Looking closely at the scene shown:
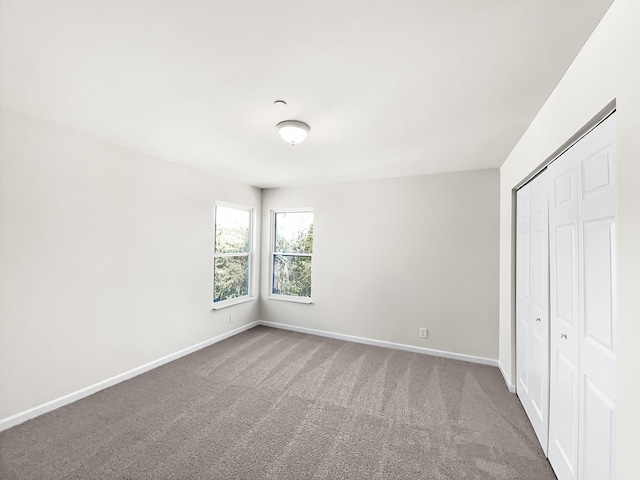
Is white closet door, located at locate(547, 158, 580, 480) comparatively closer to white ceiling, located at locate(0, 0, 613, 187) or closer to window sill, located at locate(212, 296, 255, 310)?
white ceiling, located at locate(0, 0, 613, 187)

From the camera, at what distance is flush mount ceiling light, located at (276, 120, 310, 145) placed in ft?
7.04

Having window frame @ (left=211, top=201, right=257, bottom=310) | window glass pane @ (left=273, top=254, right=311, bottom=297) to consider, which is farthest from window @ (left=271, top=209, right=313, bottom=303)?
window frame @ (left=211, top=201, right=257, bottom=310)

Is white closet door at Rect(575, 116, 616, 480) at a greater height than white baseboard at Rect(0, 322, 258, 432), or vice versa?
white closet door at Rect(575, 116, 616, 480)

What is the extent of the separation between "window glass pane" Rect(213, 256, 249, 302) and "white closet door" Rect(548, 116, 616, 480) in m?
3.86

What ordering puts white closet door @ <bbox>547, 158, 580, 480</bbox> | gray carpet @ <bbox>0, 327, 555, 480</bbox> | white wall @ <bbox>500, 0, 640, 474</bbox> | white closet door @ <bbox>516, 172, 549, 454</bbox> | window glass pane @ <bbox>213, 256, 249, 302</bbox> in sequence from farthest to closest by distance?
window glass pane @ <bbox>213, 256, 249, 302</bbox> → white closet door @ <bbox>516, 172, 549, 454</bbox> → gray carpet @ <bbox>0, 327, 555, 480</bbox> → white closet door @ <bbox>547, 158, 580, 480</bbox> → white wall @ <bbox>500, 0, 640, 474</bbox>

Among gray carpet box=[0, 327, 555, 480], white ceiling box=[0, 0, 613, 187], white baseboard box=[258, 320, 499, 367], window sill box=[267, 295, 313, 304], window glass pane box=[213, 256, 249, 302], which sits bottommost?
gray carpet box=[0, 327, 555, 480]

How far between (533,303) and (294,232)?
3.41 m

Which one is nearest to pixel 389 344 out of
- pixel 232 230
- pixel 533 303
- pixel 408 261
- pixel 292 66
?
pixel 408 261

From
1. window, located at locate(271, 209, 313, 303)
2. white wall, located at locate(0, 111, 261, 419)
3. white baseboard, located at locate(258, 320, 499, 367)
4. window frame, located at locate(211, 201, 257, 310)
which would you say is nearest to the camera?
white wall, located at locate(0, 111, 261, 419)

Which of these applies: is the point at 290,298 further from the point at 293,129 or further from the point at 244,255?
the point at 293,129

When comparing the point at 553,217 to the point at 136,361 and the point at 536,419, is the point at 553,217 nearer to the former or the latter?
the point at 536,419

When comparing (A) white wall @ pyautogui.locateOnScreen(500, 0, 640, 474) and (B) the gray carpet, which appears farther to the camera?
(B) the gray carpet

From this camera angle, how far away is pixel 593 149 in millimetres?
1304

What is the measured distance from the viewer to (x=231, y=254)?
4.36 metres
